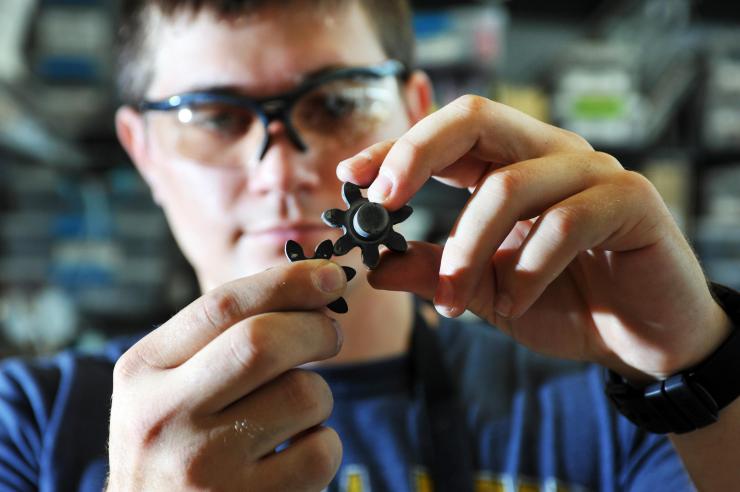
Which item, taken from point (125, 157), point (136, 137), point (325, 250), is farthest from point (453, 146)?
point (125, 157)

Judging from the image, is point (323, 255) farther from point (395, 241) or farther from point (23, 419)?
point (23, 419)

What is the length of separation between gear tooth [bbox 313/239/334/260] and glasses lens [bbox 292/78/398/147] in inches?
14.5

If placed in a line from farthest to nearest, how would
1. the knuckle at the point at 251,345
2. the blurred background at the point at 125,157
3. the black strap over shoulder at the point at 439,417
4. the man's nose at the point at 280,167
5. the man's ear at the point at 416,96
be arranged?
the blurred background at the point at 125,157 < the man's ear at the point at 416,96 < the black strap over shoulder at the point at 439,417 < the man's nose at the point at 280,167 < the knuckle at the point at 251,345

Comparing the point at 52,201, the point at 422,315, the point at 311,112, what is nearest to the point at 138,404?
the point at 311,112

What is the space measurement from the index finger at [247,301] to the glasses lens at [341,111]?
41cm

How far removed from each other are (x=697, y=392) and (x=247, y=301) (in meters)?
0.47

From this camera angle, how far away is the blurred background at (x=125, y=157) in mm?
2312

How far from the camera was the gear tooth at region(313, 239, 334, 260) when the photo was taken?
59 cm

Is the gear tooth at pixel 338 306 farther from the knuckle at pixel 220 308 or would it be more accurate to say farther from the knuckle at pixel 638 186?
the knuckle at pixel 638 186

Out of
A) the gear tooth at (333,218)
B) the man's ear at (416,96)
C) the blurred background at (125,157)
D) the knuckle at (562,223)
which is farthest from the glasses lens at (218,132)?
the blurred background at (125,157)

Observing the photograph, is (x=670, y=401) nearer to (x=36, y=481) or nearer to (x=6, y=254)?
(x=36, y=481)

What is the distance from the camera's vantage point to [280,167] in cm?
89

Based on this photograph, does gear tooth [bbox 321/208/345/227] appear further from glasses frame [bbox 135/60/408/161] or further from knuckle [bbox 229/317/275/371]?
glasses frame [bbox 135/60/408/161]

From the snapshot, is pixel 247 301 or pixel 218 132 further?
pixel 218 132
